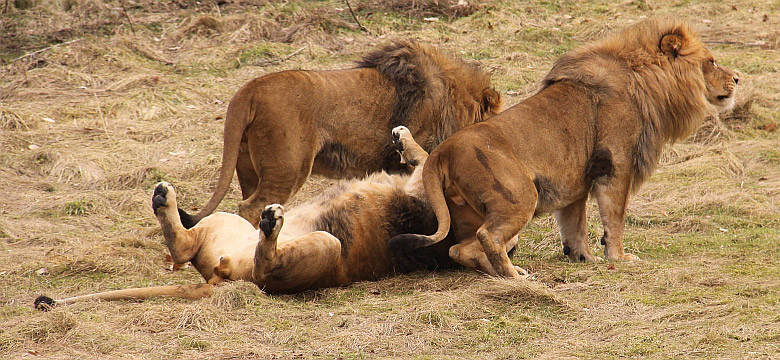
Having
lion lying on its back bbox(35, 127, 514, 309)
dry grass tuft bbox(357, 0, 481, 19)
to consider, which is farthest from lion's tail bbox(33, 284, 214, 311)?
dry grass tuft bbox(357, 0, 481, 19)

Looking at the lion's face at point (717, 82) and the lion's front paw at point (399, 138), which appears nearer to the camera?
the lion's front paw at point (399, 138)

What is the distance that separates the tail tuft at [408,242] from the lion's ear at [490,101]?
2113 mm

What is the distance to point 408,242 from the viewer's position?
17.6 feet

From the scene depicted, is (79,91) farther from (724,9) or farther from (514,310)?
(724,9)

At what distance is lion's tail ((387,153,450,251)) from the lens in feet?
A: 17.6

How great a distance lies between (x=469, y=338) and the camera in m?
4.62

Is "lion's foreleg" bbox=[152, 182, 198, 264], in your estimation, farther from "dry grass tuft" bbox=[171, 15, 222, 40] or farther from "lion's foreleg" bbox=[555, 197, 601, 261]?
"dry grass tuft" bbox=[171, 15, 222, 40]

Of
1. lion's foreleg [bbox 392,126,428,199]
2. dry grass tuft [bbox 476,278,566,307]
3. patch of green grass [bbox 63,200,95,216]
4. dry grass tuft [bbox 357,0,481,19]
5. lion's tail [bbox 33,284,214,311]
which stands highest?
lion's foreleg [bbox 392,126,428,199]

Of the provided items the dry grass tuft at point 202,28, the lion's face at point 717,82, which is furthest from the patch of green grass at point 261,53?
the lion's face at point 717,82

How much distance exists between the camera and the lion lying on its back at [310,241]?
5.21m

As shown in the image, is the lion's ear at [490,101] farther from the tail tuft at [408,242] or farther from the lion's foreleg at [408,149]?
the tail tuft at [408,242]

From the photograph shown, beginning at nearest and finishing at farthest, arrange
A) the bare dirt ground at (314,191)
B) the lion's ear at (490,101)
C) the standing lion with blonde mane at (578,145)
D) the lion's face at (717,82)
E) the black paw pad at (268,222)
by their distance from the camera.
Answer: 1. the bare dirt ground at (314,191)
2. the black paw pad at (268,222)
3. the standing lion with blonde mane at (578,145)
4. the lion's face at (717,82)
5. the lion's ear at (490,101)

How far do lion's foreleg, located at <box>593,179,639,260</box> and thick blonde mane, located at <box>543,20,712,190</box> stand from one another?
0.17m

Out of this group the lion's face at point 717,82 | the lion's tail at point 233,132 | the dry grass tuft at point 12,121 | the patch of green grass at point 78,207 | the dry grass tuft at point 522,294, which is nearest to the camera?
the dry grass tuft at point 522,294
